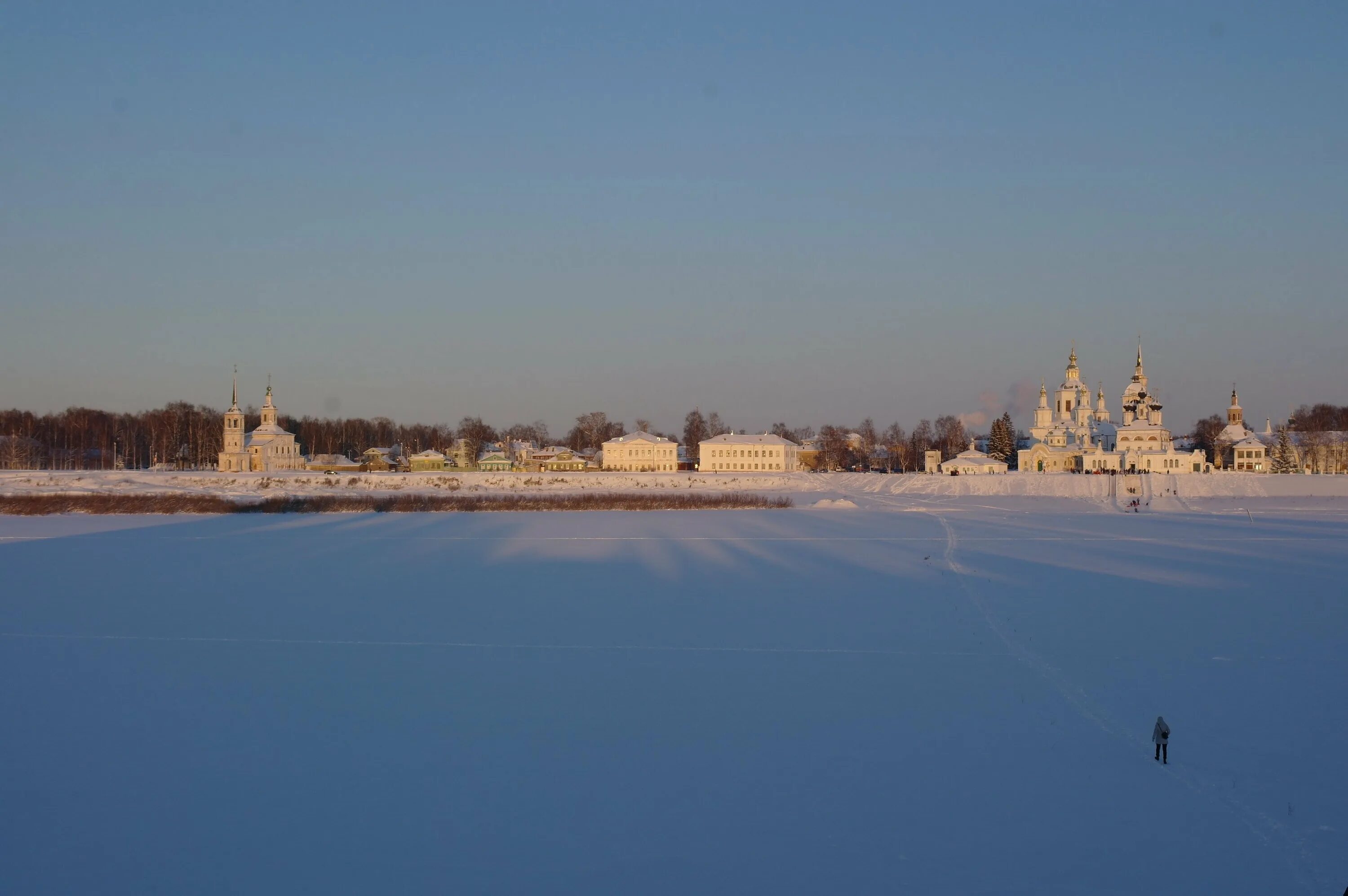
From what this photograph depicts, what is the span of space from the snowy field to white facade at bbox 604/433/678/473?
272ft

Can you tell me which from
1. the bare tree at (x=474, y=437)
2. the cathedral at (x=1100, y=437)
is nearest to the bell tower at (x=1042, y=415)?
the cathedral at (x=1100, y=437)

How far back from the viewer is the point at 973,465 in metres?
85.2

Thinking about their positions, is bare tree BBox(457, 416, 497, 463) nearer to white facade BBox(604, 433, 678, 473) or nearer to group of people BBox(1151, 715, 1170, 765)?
white facade BBox(604, 433, 678, 473)

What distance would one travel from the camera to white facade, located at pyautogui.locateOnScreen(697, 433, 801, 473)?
Result: 104m

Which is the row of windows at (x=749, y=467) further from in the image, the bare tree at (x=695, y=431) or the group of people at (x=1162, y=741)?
the group of people at (x=1162, y=741)

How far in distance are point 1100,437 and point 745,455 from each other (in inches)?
1304

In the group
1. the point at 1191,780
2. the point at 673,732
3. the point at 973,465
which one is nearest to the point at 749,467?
the point at 973,465

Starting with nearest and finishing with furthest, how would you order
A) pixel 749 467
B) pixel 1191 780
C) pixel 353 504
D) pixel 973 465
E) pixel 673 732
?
pixel 1191 780 → pixel 673 732 → pixel 353 504 → pixel 973 465 → pixel 749 467

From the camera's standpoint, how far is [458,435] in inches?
5128

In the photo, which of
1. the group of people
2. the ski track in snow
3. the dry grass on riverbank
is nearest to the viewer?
the ski track in snow

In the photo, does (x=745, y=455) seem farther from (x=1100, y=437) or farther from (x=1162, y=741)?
(x=1162, y=741)

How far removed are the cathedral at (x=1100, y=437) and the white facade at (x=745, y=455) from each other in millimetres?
23883

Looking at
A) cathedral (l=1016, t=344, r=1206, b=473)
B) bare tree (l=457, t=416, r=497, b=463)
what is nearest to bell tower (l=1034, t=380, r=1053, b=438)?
cathedral (l=1016, t=344, r=1206, b=473)

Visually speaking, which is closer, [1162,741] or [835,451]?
[1162,741]
